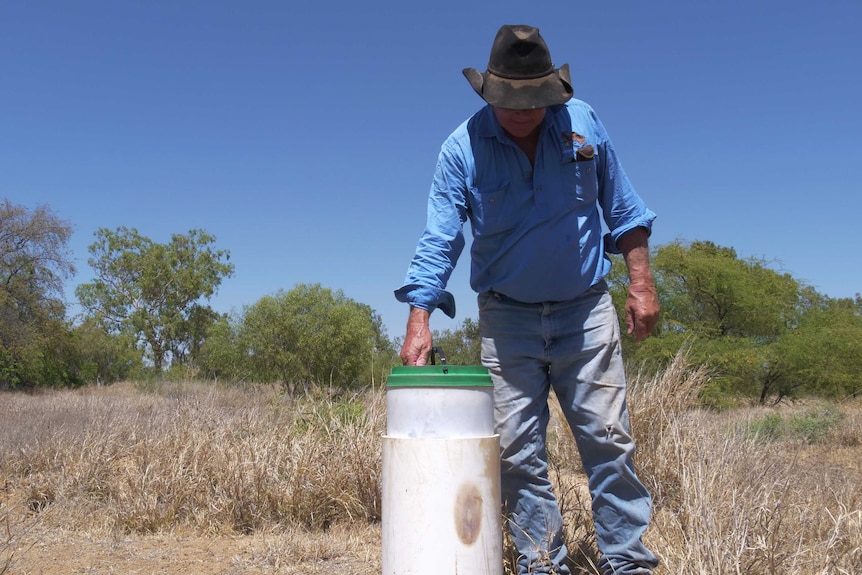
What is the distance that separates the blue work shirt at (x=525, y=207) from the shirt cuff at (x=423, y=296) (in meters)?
0.07

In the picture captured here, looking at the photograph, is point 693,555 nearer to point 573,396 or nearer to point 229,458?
point 573,396

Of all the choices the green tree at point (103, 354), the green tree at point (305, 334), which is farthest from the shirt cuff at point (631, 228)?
the green tree at point (103, 354)

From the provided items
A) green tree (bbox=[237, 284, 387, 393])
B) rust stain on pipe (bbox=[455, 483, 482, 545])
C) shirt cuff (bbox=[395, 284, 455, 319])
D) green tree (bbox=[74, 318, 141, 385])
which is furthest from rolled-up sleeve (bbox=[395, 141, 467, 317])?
green tree (bbox=[74, 318, 141, 385])

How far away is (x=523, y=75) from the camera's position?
2920mm

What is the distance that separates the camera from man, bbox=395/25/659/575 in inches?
115

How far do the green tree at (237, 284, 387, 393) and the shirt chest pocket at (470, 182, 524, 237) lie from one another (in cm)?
1384

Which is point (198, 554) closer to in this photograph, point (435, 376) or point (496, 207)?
point (435, 376)

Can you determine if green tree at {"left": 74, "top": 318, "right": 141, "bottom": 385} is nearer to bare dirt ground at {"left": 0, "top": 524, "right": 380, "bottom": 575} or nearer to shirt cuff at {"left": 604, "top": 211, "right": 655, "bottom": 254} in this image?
bare dirt ground at {"left": 0, "top": 524, "right": 380, "bottom": 575}

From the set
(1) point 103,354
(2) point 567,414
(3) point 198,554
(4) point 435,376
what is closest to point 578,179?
(2) point 567,414

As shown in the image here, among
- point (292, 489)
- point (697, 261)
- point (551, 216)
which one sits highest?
point (697, 261)

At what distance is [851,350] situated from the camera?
12.5 meters

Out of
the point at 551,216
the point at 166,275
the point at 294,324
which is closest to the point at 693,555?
the point at 551,216

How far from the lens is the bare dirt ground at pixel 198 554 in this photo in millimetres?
3559

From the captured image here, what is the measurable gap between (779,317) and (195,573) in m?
11.6
